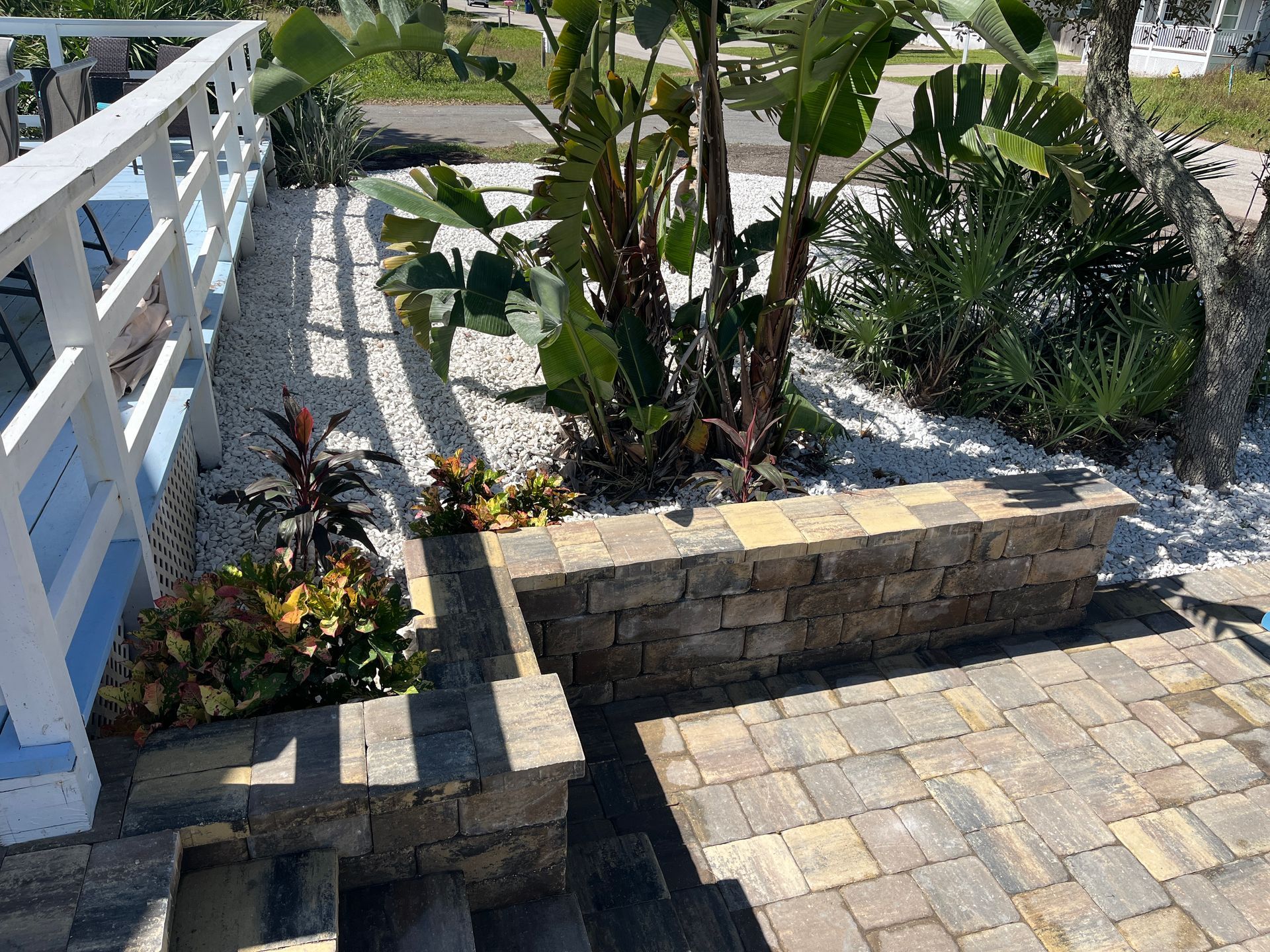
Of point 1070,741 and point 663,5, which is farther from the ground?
point 663,5

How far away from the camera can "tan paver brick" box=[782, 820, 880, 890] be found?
125 inches

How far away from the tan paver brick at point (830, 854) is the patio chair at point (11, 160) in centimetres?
344

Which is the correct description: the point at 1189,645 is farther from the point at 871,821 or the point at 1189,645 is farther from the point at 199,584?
the point at 199,584

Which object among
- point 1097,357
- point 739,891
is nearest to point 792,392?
point 1097,357

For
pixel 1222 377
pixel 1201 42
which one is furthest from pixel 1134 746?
pixel 1201 42

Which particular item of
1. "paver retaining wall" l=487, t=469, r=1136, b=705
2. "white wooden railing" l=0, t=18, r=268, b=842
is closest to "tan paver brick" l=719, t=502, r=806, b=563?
"paver retaining wall" l=487, t=469, r=1136, b=705

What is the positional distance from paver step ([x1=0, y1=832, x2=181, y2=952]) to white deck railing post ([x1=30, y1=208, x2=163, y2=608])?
102 cm

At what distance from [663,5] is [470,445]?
222cm

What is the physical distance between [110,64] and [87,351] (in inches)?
255

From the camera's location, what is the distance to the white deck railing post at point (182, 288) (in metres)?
3.69

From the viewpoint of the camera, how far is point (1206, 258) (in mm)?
5250

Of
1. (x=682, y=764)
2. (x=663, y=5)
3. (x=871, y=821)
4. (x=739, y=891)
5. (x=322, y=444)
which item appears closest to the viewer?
(x=739, y=891)

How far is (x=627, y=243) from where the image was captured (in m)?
4.60

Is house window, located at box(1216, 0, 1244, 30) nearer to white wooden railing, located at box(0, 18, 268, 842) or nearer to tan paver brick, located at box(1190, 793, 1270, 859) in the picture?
tan paver brick, located at box(1190, 793, 1270, 859)
